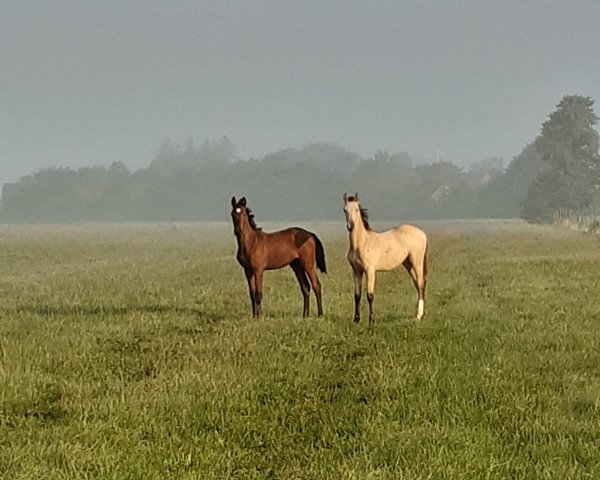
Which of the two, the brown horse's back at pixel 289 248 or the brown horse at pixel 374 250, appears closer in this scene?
the brown horse at pixel 374 250

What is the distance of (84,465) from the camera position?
523 cm

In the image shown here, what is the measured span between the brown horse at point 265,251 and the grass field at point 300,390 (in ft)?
2.68

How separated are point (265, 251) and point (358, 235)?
2.09 meters

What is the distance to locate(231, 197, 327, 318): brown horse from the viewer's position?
12.1 m

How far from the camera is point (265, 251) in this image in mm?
12391

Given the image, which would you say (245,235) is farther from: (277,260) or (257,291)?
(257,291)

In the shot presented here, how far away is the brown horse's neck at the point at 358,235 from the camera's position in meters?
11.7

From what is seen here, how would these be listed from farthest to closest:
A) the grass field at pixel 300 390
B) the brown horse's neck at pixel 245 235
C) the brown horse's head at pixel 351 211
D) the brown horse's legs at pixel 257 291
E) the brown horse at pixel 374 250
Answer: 1. the brown horse's legs at pixel 257 291
2. the brown horse's neck at pixel 245 235
3. the brown horse at pixel 374 250
4. the brown horse's head at pixel 351 211
5. the grass field at pixel 300 390

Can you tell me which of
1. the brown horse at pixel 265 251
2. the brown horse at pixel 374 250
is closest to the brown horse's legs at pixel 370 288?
the brown horse at pixel 374 250

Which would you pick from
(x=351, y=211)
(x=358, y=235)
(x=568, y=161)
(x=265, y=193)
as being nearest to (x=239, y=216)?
(x=351, y=211)

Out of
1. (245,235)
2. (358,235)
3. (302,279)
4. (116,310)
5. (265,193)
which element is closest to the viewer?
(358,235)

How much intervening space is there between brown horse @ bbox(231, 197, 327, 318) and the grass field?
32.1 inches

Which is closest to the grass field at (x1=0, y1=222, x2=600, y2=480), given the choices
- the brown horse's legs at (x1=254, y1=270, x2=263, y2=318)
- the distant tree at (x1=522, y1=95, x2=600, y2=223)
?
the brown horse's legs at (x1=254, y1=270, x2=263, y2=318)

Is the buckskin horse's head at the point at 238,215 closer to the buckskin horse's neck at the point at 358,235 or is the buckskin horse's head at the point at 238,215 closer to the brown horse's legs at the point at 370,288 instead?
the buckskin horse's neck at the point at 358,235
